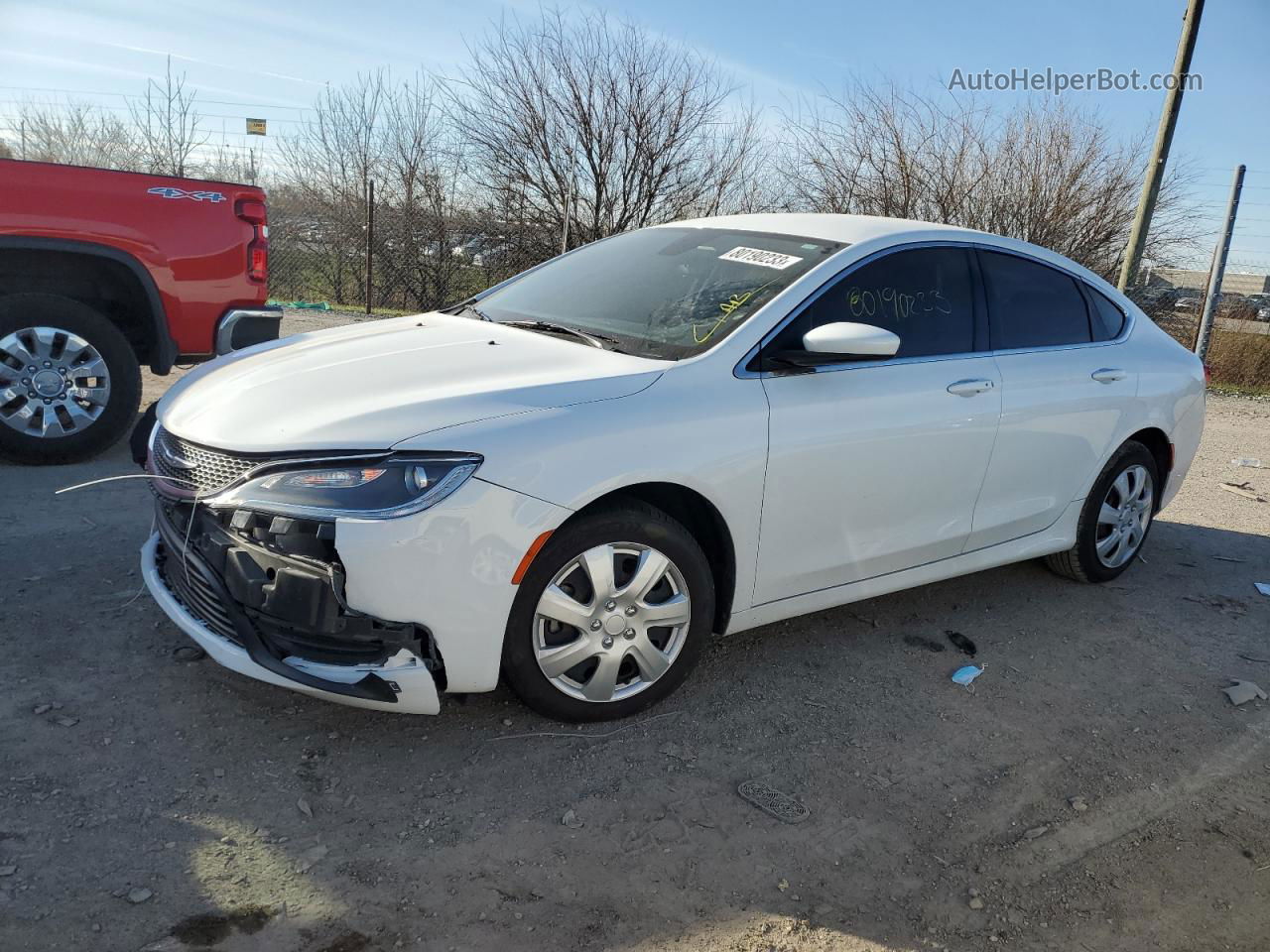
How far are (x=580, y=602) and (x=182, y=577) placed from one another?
1211 mm

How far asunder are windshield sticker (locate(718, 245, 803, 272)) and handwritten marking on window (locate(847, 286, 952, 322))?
259 mm

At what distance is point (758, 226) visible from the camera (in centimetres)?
418

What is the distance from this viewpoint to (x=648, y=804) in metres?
2.88

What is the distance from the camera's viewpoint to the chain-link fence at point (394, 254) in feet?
55.7

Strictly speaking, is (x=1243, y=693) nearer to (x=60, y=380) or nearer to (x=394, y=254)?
(x=60, y=380)

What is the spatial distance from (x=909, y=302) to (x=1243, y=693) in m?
1.98

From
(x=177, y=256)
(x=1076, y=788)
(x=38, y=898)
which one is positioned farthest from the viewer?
(x=177, y=256)

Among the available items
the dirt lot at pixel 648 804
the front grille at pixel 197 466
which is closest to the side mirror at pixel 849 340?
the dirt lot at pixel 648 804

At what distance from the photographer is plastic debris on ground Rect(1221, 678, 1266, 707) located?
152 inches

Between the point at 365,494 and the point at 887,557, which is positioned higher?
the point at 365,494

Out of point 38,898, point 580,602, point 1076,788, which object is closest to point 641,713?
point 580,602

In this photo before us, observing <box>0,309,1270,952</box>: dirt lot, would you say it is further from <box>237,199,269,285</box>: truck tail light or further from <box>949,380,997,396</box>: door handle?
<box>237,199,269,285</box>: truck tail light

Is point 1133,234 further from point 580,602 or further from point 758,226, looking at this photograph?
point 580,602

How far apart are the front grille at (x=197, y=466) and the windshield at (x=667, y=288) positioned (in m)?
1.30
